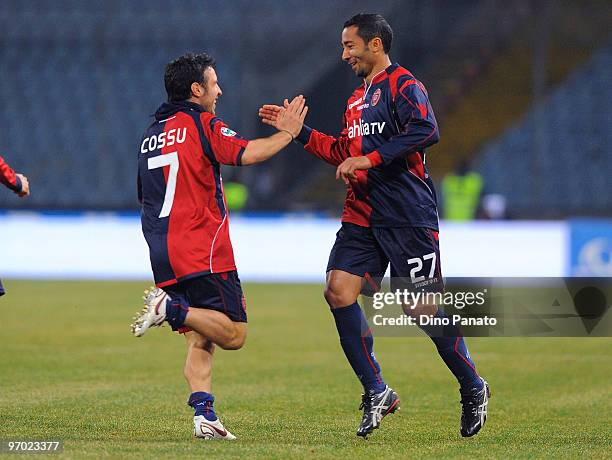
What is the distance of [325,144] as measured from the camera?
6.67 meters

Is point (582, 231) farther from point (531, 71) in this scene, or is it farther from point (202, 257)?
point (202, 257)

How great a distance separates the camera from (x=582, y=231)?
15.8m

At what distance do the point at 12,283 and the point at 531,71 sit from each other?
467 inches

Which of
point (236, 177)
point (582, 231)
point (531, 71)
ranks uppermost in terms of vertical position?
point (531, 71)

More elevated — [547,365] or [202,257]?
[202,257]

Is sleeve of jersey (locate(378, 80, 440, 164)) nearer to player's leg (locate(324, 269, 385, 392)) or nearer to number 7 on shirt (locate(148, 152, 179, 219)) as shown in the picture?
player's leg (locate(324, 269, 385, 392))

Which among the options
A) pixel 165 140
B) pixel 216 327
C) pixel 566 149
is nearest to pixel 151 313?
pixel 216 327

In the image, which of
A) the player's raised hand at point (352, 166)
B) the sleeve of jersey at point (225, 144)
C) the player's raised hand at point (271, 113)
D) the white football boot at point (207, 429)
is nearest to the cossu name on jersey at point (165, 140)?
A: the sleeve of jersey at point (225, 144)

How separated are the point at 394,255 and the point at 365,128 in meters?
0.72

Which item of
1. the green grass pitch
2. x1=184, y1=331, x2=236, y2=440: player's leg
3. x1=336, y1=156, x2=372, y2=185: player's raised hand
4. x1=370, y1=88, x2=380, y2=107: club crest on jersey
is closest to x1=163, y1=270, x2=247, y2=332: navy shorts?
x1=184, y1=331, x2=236, y2=440: player's leg

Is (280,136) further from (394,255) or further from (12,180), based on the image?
(12,180)

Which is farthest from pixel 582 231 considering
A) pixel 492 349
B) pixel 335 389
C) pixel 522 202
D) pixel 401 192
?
pixel 401 192

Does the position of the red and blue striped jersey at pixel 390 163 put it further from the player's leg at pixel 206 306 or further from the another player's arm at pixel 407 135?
the player's leg at pixel 206 306

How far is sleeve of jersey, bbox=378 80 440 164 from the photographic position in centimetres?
608
